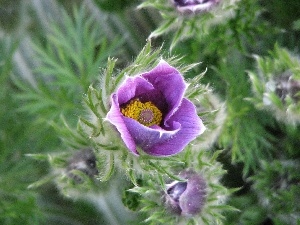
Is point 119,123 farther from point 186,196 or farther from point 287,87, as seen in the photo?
point 287,87

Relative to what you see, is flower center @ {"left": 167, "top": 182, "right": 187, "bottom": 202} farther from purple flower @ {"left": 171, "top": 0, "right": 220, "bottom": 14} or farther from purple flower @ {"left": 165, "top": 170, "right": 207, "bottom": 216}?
purple flower @ {"left": 171, "top": 0, "right": 220, "bottom": 14}

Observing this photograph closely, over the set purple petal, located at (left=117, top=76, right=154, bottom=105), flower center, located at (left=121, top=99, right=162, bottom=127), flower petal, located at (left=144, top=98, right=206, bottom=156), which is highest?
purple petal, located at (left=117, top=76, right=154, bottom=105)

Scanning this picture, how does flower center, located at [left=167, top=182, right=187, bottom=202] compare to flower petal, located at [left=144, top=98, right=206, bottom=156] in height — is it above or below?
below

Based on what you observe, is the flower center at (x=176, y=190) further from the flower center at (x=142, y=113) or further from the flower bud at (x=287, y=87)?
the flower bud at (x=287, y=87)

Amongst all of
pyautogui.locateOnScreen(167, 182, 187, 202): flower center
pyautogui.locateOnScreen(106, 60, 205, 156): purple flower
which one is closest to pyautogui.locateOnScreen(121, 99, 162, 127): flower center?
pyautogui.locateOnScreen(106, 60, 205, 156): purple flower

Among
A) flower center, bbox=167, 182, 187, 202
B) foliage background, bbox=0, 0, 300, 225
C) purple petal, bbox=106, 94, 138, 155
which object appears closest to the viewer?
purple petal, bbox=106, 94, 138, 155


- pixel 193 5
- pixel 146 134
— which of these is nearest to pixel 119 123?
pixel 146 134
